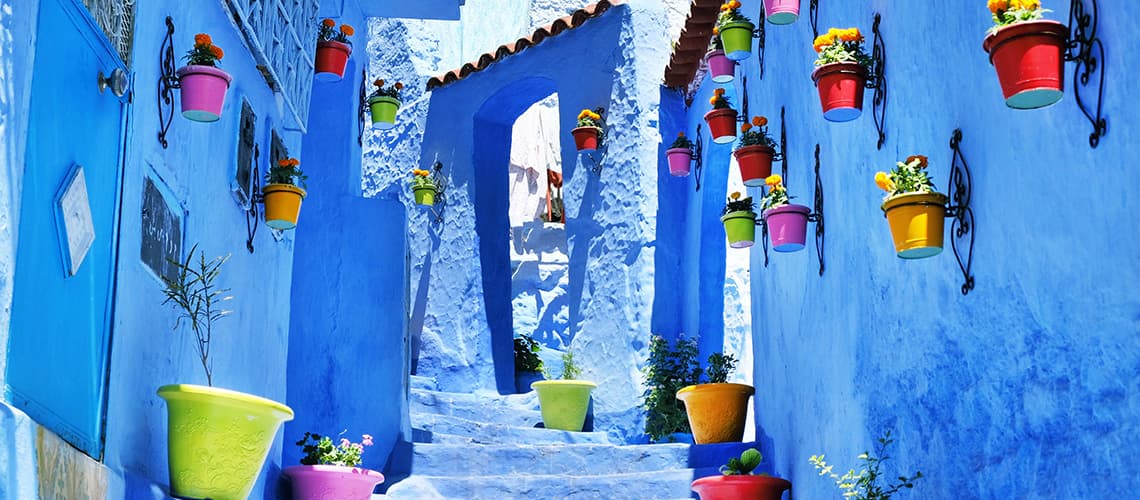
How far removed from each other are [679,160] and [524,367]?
3.13 metres

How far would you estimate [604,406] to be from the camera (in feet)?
36.7

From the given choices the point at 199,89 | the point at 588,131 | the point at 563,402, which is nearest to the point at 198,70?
the point at 199,89

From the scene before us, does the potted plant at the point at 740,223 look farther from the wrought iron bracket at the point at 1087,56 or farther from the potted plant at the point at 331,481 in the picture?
the wrought iron bracket at the point at 1087,56

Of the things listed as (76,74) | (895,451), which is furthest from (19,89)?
(895,451)

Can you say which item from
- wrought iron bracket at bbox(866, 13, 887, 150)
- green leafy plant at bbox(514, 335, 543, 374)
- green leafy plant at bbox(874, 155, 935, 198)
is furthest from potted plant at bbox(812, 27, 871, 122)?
green leafy plant at bbox(514, 335, 543, 374)

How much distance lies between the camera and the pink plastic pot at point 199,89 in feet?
16.9

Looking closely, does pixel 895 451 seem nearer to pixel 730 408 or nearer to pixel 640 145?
pixel 730 408

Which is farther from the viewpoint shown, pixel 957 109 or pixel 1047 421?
pixel 957 109

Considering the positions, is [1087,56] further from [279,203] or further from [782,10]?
[279,203]

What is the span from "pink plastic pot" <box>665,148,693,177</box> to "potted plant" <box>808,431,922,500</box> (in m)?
5.23

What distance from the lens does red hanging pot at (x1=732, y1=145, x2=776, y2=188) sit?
763 centimetres

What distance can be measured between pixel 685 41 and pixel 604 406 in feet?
10.2

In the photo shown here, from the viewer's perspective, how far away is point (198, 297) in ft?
18.0

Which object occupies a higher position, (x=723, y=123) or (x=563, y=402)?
(x=723, y=123)
